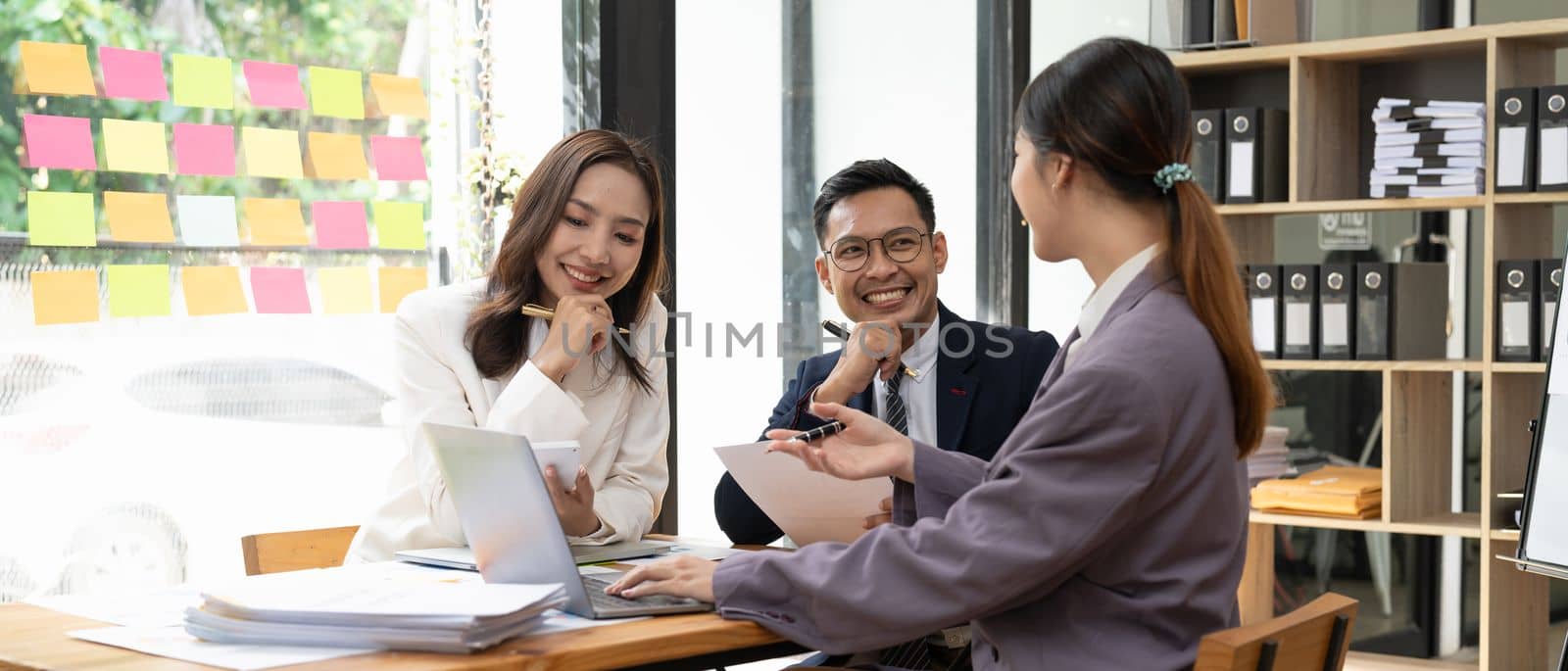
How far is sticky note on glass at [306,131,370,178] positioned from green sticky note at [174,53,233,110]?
0.62ft

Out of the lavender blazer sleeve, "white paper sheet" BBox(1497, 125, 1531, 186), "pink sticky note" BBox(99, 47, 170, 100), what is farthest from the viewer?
"white paper sheet" BBox(1497, 125, 1531, 186)

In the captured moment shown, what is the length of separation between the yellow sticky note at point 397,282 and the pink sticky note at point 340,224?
8cm

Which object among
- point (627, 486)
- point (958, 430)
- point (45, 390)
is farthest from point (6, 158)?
point (958, 430)

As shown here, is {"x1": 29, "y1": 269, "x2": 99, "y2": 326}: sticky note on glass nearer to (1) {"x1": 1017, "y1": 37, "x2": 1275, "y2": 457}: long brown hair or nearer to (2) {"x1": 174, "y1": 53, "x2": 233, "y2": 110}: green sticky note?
(2) {"x1": 174, "y1": 53, "x2": 233, "y2": 110}: green sticky note

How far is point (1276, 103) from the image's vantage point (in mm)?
4305

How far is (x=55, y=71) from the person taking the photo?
241 cm

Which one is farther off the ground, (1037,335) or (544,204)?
(544,204)

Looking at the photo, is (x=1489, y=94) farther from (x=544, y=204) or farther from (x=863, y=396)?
(x=544, y=204)

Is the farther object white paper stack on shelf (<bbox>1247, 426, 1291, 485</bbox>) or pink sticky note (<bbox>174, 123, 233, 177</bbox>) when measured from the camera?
white paper stack on shelf (<bbox>1247, 426, 1291, 485</bbox>)

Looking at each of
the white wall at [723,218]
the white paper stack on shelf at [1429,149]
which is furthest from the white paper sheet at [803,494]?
the white paper stack on shelf at [1429,149]

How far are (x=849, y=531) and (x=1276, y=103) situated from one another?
2.78 meters

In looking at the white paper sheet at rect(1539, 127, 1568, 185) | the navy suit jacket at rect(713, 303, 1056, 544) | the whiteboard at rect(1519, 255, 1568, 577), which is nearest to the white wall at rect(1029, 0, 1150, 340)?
the white paper sheet at rect(1539, 127, 1568, 185)

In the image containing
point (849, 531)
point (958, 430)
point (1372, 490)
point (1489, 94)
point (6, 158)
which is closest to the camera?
→ point (849, 531)

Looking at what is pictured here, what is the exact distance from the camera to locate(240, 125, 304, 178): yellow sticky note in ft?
8.87
